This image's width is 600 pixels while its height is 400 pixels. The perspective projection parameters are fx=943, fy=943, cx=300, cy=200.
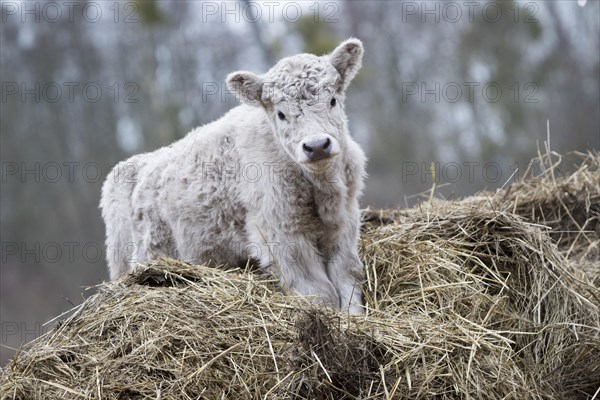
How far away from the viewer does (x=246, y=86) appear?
26.7ft

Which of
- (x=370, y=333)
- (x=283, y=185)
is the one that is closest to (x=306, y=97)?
(x=283, y=185)

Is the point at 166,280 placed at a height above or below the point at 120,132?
above

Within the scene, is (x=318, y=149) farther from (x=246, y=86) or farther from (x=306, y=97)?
(x=246, y=86)

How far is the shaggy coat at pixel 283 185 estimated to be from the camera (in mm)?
7746

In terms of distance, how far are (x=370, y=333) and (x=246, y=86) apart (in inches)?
109

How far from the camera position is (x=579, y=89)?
92.6 feet

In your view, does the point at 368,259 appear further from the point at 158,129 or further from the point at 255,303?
the point at 158,129

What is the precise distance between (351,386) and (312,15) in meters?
19.9

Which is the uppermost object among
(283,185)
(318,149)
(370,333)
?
(318,149)

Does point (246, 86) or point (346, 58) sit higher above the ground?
point (346, 58)

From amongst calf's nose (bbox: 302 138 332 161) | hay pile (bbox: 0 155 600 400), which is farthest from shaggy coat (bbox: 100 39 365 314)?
hay pile (bbox: 0 155 600 400)

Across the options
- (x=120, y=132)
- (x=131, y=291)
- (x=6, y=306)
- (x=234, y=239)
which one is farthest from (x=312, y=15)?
(x=131, y=291)

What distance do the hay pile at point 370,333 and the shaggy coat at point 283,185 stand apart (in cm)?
43

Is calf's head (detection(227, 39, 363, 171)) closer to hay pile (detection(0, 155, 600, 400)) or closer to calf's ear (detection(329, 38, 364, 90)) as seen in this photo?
calf's ear (detection(329, 38, 364, 90))
